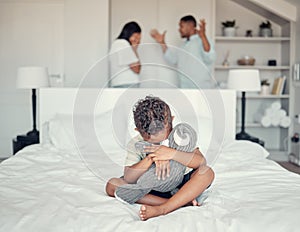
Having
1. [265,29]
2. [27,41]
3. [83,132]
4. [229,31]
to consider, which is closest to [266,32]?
[265,29]

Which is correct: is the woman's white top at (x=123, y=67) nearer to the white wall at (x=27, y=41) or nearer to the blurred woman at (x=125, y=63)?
the blurred woman at (x=125, y=63)

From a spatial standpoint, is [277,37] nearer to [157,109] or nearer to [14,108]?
[14,108]

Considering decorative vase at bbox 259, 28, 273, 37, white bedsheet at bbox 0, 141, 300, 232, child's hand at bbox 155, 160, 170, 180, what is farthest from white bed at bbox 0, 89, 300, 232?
decorative vase at bbox 259, 28, 273, 37

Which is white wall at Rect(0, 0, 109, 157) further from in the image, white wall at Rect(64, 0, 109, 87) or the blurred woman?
the blurred woman

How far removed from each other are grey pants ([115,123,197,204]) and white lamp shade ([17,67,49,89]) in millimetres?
2176

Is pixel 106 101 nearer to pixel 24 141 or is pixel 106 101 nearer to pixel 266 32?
pixel 24 141

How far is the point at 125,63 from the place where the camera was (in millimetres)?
2777

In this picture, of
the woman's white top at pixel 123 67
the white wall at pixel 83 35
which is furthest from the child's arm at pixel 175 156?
the white wall at pixel 83 35

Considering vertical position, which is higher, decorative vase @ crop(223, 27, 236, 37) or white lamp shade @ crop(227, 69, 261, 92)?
decorative vase @ crop(223, 27, 236, 37)

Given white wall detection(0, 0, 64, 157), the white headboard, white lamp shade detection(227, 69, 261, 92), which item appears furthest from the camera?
white wall detection(0, 0, 64, 157)

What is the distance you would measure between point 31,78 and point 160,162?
232cm

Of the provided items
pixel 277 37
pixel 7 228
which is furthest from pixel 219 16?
pixel 7 228

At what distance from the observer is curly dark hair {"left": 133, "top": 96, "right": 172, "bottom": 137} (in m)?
1.38

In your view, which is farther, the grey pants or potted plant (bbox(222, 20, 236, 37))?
potted plant (bbox(222, 20, 236, 37))
